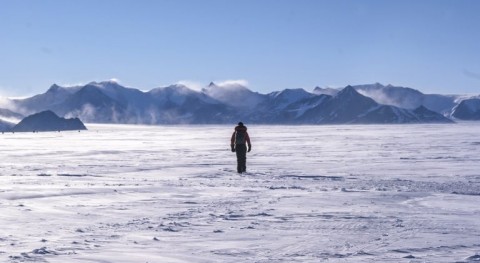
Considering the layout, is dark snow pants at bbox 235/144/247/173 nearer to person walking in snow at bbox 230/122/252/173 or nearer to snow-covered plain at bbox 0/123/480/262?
person walking in snow at bbox 230/122/252/173

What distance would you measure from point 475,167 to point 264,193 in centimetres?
1156

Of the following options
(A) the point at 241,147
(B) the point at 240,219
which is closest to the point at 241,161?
(A) the point at 241,147

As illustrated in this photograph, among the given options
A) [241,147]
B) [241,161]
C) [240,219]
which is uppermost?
[241,147]

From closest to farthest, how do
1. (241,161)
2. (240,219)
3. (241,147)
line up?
(240,219), (241,161), (241,147)

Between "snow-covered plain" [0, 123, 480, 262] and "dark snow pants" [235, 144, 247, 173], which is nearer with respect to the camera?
"snow-covered plain" [0, 123, 480, 262]

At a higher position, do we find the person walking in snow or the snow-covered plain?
the person walking in snow

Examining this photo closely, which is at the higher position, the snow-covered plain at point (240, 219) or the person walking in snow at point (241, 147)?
the person walking in snow at point (241, 147)

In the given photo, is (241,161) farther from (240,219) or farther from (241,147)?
(240,219)

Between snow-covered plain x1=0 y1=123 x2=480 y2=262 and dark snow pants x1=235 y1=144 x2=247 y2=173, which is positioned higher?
dark snow pants x1=235 y1=144 x2=247 y2=173

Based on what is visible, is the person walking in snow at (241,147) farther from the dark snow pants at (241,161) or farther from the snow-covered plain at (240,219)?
the snow-covered plain at (240,219)

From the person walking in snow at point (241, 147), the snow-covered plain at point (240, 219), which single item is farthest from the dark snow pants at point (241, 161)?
the snow-covered plain at point (240, 219)

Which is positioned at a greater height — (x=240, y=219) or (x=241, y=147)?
(x=241, y=147)

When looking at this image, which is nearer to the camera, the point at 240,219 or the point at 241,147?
the point at 240,219

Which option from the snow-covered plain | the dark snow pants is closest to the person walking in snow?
the dark snow pants
